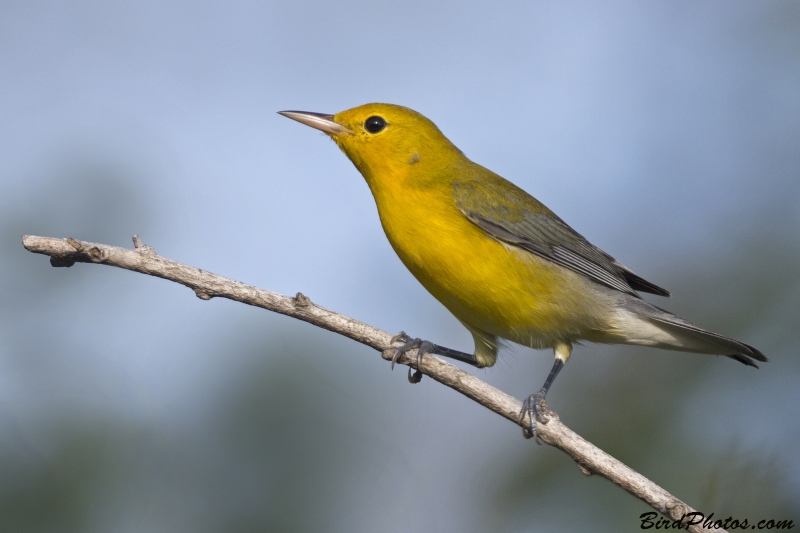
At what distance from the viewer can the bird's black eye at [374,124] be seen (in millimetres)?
6562

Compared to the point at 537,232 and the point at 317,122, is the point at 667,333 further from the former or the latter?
the point at 317,122

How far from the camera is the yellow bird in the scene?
19.2ft

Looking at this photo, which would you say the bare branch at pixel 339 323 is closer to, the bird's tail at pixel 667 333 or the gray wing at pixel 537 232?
the gray wing at pixel 537 232

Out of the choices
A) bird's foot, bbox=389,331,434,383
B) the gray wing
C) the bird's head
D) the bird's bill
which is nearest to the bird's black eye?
the bird's head

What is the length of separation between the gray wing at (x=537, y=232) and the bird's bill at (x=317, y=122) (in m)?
1.09

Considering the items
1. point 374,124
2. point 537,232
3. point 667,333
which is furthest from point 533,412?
point 374,124

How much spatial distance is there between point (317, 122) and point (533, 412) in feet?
9.59

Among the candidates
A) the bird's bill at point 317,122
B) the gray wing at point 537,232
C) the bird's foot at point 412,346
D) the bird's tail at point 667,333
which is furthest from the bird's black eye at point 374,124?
the bird's tail at point 667,333

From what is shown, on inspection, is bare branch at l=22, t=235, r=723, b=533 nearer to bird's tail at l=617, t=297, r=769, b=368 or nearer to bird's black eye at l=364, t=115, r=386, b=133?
bird's tail at l=617, t=297, r=769, b=368

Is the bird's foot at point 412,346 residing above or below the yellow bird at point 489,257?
below

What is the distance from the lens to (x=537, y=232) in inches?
259

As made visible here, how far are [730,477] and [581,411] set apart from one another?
148cm

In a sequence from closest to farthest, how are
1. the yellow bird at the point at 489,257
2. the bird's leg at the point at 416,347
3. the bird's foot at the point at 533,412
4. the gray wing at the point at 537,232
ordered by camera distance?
the bird's foot at the point at 533,412 < the bird's leg at the point at 416,347 < the yellow bird at the point at 489,257 < the gray wing at the point at 537,232

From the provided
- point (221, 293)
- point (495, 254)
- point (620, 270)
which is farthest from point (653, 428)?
point (221, 293)
